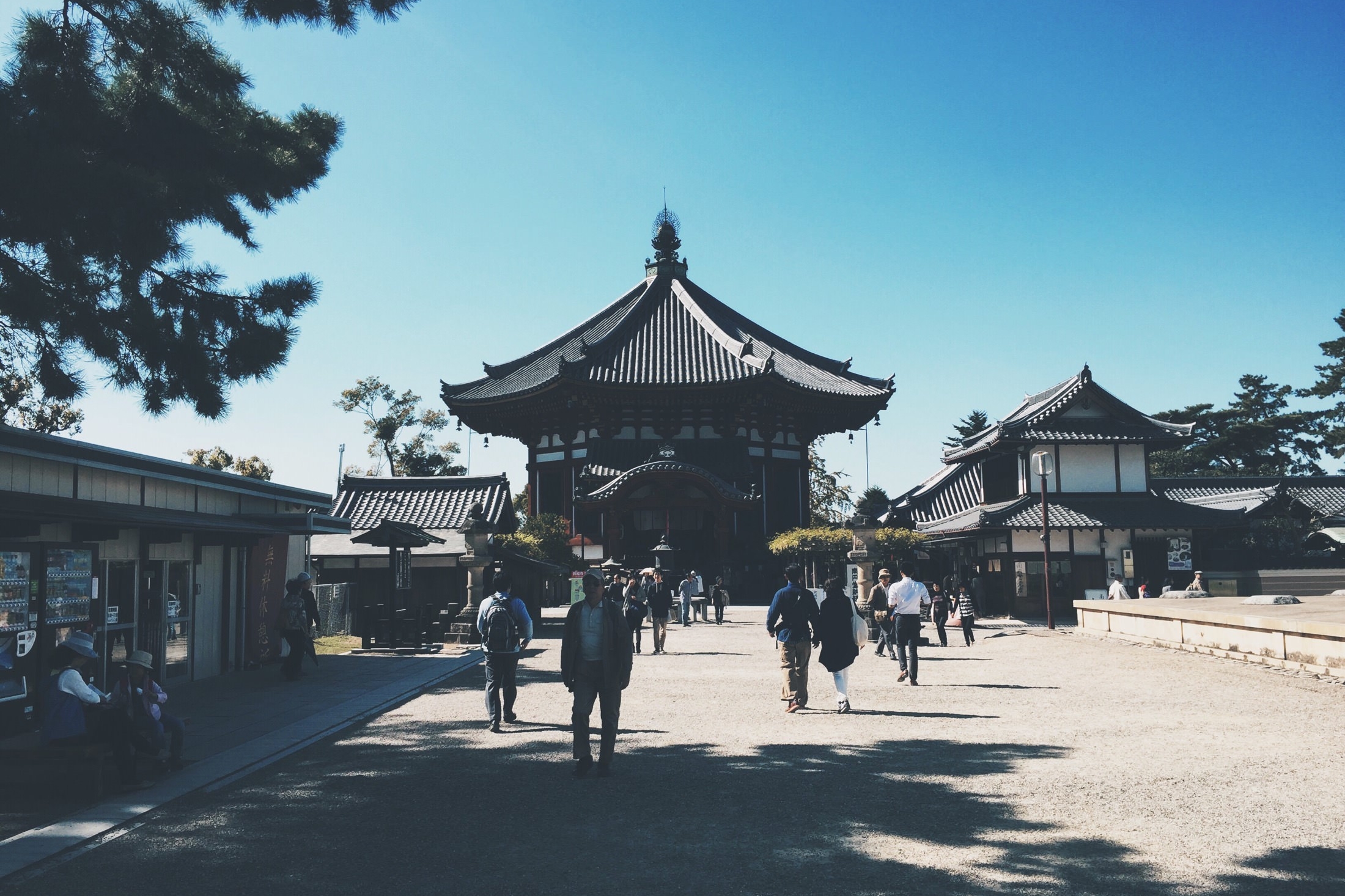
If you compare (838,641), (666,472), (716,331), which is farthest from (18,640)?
(716,331)

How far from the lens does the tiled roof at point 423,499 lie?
108 ft

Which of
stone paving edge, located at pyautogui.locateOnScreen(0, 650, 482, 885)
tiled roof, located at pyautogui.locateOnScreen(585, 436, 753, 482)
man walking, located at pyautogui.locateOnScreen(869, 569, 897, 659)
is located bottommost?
stone paving edge, located at pyautogui.locateOnScreen(0, 650, 482, 885)

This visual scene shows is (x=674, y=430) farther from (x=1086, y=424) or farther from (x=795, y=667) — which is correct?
(x=795, y=667)

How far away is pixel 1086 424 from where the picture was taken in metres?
34.8

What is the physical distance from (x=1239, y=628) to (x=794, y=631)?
8.82 meters

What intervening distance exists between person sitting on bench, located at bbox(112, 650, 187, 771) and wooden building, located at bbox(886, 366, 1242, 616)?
1078 inches

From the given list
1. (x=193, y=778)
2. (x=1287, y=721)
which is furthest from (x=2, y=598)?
(x=1287, y=721)

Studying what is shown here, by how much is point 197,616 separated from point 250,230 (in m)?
7.98

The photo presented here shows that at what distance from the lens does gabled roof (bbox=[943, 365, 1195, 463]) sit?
33.8 m

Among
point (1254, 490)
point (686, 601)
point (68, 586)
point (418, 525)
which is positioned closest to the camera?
point (68, 586)

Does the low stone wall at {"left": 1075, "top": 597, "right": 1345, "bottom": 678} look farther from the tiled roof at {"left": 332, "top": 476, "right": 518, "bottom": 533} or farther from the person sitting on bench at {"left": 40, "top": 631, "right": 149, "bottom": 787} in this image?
the tiled roof at {"left": 332, "top": 476, "right": 518, "bottom": 533}

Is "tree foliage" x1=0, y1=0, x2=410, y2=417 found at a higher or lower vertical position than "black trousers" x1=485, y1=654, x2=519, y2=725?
higher

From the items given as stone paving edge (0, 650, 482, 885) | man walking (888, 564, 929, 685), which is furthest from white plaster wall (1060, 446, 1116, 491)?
stone paving edge (0, 650, 482, 885)

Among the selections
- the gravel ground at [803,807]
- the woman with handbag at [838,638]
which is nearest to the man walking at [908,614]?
the gravel ground at [803,807]
